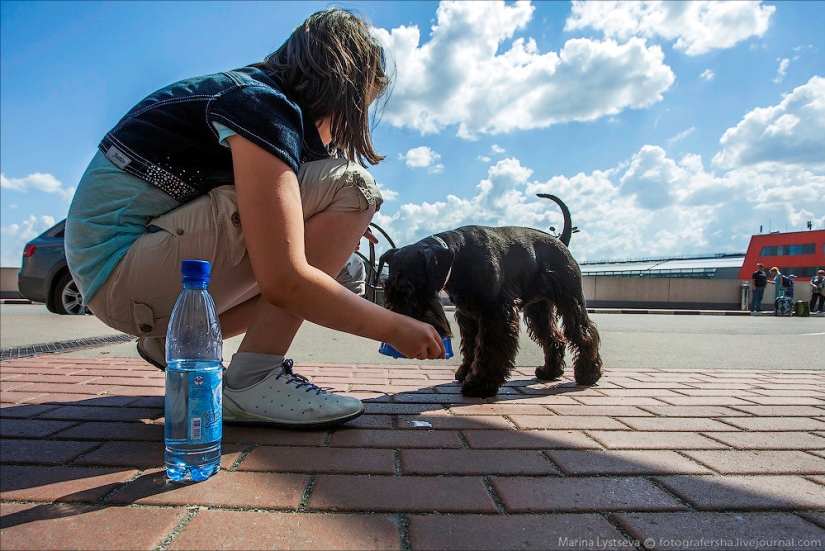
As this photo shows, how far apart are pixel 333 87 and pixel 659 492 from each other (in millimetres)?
1548

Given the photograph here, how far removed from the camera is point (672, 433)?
188 centimetres

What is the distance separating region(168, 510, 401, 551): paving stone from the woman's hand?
1.70 ft

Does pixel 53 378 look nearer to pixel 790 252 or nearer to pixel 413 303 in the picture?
pixel 413 303

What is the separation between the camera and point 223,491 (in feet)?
4.04

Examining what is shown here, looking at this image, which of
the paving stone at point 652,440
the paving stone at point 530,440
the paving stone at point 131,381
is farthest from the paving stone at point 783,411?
the paving stone at point 131,381

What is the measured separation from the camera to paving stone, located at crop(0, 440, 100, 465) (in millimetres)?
1431

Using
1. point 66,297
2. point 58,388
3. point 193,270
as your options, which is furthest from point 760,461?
point 66,297

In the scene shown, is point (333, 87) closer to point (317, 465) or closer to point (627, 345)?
point (317, 465)

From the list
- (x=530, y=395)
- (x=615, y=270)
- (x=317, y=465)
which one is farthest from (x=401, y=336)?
(x=615, y=270)

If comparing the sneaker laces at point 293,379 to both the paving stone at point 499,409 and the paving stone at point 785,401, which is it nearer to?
the paving stone at point 499,409

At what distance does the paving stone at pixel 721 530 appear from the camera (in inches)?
40.6

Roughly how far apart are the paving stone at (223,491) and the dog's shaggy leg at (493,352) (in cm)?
135

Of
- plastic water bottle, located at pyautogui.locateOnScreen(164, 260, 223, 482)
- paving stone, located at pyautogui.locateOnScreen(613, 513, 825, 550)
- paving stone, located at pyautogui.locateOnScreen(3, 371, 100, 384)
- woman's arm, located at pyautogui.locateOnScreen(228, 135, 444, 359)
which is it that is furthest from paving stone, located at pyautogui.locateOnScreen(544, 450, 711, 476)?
paving stone, located at pyautogui.locateOnScreen(3, 371, 100, 384)

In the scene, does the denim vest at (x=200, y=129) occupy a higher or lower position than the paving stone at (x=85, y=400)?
higher
